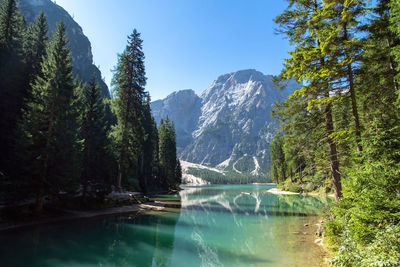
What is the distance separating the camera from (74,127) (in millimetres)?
24453

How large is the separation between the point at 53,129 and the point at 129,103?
1106 centimetres

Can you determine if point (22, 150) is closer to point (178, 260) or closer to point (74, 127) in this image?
point (74, 127)

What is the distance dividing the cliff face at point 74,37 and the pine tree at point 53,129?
106296 mm

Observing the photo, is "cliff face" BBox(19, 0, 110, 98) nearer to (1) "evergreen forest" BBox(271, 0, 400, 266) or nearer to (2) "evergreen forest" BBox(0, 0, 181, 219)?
(2) "evergreen forest" BBox(0, 0, 181, 219)

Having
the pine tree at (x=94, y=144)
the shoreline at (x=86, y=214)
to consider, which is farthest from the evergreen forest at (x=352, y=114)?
the pine tree at (x=94, y=144)

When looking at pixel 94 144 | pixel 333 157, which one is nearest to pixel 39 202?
pixel 94 144

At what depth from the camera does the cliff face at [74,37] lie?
396 ft

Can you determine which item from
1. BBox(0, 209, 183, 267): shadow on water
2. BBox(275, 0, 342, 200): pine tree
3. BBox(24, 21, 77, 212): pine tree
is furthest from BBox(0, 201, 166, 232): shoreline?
BBox(275, 0, 342, 200): pine tree

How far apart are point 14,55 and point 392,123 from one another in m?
29.8

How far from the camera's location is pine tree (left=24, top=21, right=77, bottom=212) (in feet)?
57.3

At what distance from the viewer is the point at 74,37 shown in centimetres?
13525

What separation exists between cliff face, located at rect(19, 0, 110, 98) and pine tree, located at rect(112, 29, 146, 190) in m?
98.6

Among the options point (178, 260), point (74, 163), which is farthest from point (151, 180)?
point (178, 260)

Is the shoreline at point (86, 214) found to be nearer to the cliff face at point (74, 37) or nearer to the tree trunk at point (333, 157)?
the tree trunk at point (333, 157)
